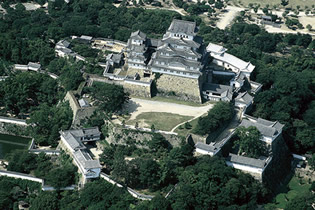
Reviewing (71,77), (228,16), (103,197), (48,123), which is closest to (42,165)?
(48,123)

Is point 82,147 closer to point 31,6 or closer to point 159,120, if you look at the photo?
point 159,120

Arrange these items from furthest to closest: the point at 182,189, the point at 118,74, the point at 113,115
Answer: the point at 118,74 → the point at 113,115 → the point at 182,189

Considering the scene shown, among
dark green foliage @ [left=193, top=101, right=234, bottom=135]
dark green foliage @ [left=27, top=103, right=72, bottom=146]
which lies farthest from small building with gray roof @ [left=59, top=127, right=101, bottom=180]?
dark green foliage @ [left=193, top=101, right=234, bottom=135]

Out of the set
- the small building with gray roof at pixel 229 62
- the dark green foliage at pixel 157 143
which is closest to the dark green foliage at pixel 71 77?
the dark green foliage at pixel 157 143

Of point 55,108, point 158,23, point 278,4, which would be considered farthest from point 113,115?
point 278,4

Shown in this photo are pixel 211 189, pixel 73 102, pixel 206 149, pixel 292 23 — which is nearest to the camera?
pixel 211 189

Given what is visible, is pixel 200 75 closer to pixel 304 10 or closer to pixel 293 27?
pixel 293 27
